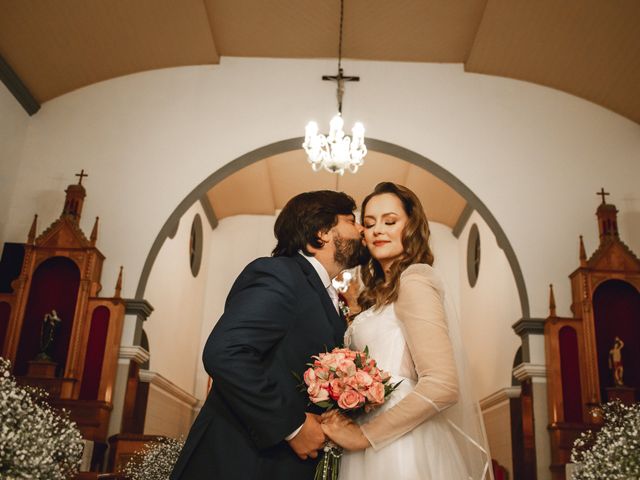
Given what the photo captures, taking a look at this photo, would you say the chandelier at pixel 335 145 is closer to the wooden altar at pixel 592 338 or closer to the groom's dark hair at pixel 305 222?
the wooden altar at pixel 592 338

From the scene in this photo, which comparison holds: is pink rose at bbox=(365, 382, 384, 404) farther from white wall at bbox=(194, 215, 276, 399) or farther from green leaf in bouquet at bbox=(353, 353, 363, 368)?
white wall at bbox=(194, 215, 276, 399)

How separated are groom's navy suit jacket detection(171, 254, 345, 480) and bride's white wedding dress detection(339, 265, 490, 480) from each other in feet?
0.74

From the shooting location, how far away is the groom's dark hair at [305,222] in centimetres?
302

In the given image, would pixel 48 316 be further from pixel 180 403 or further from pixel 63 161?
pixel 180 403

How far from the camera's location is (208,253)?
13852mm

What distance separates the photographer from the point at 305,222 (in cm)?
303

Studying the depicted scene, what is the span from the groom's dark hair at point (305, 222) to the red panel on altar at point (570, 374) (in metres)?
4.78

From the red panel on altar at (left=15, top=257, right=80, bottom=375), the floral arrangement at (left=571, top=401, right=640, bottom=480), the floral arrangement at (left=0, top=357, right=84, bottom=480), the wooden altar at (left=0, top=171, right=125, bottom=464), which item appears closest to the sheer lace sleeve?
the floral arrangement at (left=571, top=401, right=640, bottom=480)

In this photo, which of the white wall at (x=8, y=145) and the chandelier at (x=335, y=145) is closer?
→ the chandelier at (x=335, y=145)

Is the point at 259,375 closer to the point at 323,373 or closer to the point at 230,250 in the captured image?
the point at 323,373

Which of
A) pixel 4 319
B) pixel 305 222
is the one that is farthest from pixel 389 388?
pixel 4 319

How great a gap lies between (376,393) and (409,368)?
41 centimetres

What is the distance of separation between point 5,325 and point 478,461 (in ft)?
18.6

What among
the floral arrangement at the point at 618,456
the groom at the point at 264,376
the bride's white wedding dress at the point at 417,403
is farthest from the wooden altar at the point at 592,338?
the groom at the point at 264,376
